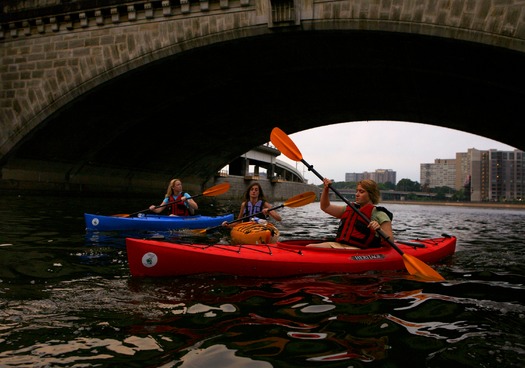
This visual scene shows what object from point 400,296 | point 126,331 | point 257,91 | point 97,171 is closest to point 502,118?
point 257,91

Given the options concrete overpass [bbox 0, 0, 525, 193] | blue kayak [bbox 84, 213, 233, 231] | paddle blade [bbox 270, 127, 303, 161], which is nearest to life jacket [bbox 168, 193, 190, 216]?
blue kayak [bbox 84, 213, 233, 231]

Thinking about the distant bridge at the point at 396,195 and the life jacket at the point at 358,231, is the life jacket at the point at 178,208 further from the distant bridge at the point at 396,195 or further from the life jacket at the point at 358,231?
the distant bridge at the point at 396,195

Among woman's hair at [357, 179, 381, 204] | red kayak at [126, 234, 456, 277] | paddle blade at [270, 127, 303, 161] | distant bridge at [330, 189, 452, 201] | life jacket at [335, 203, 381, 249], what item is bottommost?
distant bridge at [330, 189, 452, 201]

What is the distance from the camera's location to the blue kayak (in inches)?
350

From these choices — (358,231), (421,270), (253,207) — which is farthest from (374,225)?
(253,207)

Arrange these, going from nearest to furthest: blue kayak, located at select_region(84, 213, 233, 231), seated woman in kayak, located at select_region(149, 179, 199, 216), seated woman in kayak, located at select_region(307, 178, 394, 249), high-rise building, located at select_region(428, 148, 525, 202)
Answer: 1. seated woman in kayak, located at select_region(307, 178, 394, 249)
2. blue kayak, located at select_region(84, 213, 233, 231)
3. seated woman in kayak, located at select_region(149, 179, 199, 216)
4. high-rise building, located at select_region(428, 148, 525, 202)

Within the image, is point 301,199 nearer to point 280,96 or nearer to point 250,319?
point 250,319

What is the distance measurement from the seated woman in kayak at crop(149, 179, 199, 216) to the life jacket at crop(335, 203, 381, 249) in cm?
509

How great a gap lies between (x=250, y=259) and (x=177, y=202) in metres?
5.67

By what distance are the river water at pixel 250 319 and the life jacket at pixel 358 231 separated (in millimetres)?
516

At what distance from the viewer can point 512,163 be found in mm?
105375

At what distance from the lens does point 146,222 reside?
9.36 m

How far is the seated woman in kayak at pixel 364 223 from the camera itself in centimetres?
562

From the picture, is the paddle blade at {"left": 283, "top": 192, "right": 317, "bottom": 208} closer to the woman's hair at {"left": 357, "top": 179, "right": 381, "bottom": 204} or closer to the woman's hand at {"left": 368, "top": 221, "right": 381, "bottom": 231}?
the woman's hair at {"left": 357, "top": 179, "right": 381, "bottom": 204}
